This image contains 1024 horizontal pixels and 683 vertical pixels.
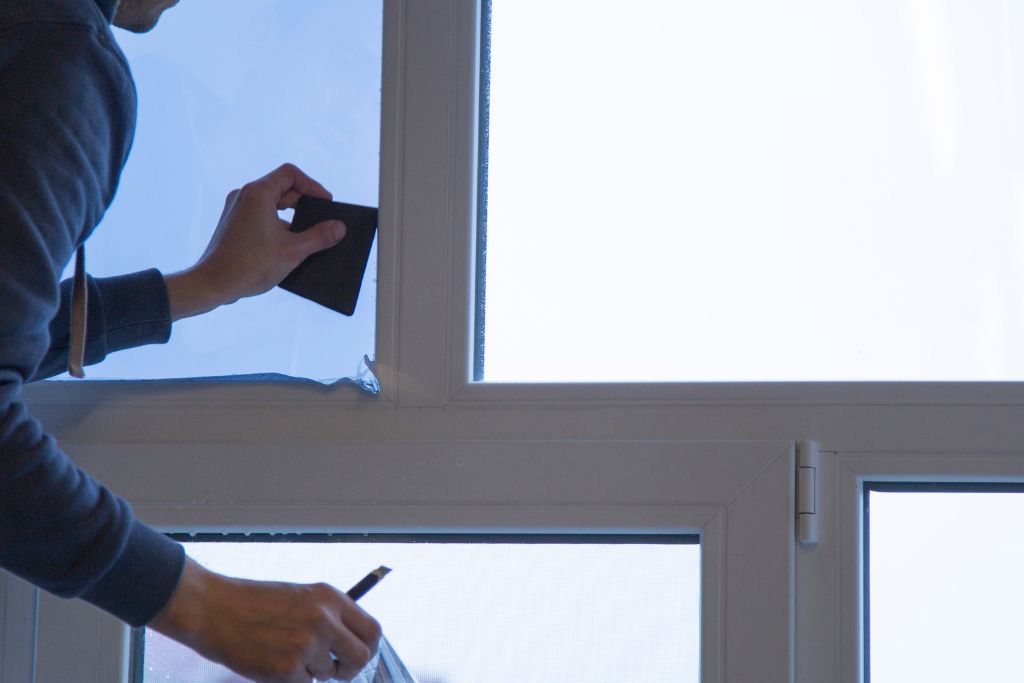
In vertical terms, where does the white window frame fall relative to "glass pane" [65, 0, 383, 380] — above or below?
below

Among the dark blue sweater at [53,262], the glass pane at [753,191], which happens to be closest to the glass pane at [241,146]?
the glass pane at [753,191]

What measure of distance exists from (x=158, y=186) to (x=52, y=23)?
304 mm

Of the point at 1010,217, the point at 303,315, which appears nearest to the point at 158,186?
the point at 303,315

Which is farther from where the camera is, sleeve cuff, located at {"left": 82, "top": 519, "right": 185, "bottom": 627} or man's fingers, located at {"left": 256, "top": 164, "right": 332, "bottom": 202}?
man's fingers, located at {"left": 256, "top": 164, "right": 332, "bottom": 202}

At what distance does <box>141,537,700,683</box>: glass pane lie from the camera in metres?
0.96

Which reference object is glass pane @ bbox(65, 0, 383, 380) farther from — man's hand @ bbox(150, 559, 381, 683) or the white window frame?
man's hand @ bbox(150, 559, 381, 683)

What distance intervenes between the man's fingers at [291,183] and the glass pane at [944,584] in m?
0.55

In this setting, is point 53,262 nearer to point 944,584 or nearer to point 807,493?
point 807,493

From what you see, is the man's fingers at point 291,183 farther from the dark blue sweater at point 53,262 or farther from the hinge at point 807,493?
the hinge at point 807,493

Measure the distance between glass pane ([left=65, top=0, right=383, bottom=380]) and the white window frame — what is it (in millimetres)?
23

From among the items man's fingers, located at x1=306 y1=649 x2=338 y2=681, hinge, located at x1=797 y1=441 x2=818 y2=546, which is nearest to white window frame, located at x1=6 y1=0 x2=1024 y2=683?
hinge, located at x1=797 y1=441 x2=818 y2=546

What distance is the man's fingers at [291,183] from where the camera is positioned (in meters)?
1.01

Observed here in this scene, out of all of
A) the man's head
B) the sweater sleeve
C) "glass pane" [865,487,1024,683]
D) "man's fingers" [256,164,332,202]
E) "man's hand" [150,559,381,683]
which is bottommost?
"man's hand" [150,559,381,683]

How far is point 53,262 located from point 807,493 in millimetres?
599
